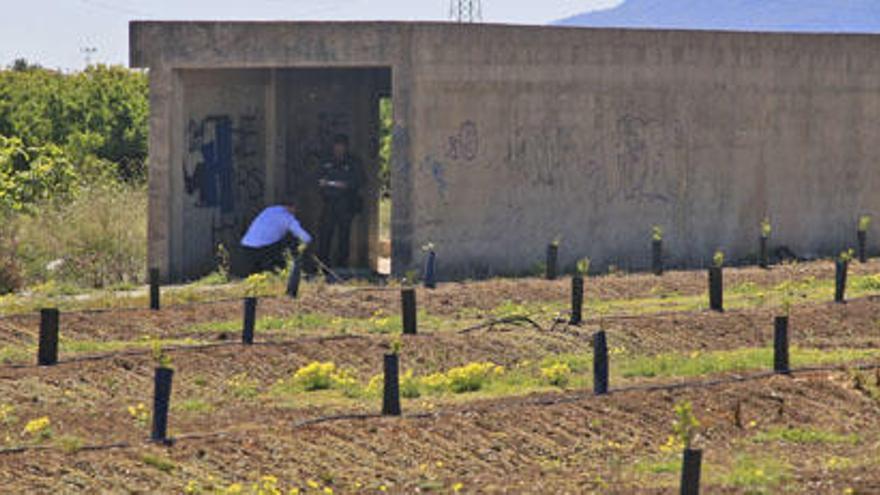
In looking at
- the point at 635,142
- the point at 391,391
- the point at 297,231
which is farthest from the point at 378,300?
the point at 391,391

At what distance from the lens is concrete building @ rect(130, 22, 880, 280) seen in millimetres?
30172

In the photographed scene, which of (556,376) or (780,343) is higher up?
(780,343)

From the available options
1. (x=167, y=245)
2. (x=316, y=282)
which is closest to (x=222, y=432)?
(x=316, y=282)

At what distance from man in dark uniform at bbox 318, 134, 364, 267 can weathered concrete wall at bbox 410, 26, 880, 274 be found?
2095 millimetres

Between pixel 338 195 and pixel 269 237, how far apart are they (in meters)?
2.09

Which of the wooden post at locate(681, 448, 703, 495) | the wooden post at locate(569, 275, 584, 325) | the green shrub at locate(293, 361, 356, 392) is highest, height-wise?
the wooden post at locate(569, 275, 584, 325)

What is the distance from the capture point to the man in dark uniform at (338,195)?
105 feet

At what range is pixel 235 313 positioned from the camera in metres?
24.8

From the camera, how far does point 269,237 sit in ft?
99.3

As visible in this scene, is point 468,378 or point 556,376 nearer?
point 468,378

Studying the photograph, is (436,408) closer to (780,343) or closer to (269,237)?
(780,343)

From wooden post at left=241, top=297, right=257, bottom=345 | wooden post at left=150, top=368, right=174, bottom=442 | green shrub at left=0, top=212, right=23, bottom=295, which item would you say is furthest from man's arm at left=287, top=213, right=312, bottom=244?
wooden post at left=150, top=368, right=174, bottom=442

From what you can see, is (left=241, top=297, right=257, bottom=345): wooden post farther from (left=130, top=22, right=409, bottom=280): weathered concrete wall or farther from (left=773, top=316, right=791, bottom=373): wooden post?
(left=130, top=22, right=409, bottom=280): weathered concrete wall

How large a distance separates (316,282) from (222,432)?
1266 centimetres
